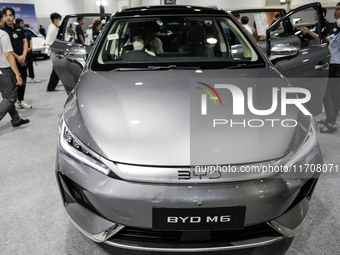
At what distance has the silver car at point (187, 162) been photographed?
3.90ft

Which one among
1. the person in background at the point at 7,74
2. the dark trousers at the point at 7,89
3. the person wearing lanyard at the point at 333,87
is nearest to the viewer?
the person wearing lanyard at the point at 333,87

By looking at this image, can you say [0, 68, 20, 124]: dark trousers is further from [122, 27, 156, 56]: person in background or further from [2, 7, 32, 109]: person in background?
[122, 27, 156, 56]: person in background

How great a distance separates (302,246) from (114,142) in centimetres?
118

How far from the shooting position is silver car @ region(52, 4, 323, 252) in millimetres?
1188

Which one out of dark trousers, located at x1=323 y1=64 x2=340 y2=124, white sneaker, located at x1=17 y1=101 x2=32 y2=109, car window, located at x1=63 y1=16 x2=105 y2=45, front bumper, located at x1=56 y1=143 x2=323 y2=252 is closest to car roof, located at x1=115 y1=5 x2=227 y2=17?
front bumper, located at x1=56 y1=143 x2=323 y2=252

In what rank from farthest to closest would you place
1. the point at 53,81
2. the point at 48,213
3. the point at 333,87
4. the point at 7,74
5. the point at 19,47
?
1. the point at 53,81
2. the point at 19,47
3. the point at 7,74
4. the point at 333,87
5. the point at 48,213

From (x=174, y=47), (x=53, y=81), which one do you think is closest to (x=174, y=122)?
(x=174, y=47)

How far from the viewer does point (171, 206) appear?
1.17 metres

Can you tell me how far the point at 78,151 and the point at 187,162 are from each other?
501mm

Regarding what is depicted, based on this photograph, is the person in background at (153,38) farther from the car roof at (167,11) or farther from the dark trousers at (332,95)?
the dark trousers at (332,95)

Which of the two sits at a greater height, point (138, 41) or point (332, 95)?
point (138, 41)

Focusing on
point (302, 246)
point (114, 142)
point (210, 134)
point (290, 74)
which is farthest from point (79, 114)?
point (290, 74)

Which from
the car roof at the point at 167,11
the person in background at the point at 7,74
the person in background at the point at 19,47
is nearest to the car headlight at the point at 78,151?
the car roof at the point at 167,11

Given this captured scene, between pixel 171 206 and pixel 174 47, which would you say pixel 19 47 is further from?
pixel 171 206
